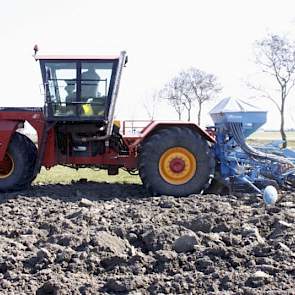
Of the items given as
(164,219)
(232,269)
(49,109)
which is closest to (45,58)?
(49,109)

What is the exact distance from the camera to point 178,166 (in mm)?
9375

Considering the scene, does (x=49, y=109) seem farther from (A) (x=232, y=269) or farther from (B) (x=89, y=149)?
(A) (x=232, y=269)

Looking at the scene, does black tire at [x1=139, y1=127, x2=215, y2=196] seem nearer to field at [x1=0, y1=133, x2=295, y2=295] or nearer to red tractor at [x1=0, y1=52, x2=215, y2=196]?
red tractor at [x1=0, y1=52, x2=215, y2=196]

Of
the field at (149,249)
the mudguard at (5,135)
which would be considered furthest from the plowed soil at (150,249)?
the mudguard at (5,135)

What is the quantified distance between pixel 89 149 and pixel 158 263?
500 centimetres

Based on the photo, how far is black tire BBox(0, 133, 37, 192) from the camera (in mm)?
9492

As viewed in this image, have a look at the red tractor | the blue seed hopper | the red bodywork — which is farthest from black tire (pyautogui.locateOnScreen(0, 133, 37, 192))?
the blue seed hopper

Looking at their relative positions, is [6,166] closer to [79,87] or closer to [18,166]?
[18,166]

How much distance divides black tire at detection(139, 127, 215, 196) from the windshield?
108 centimetres

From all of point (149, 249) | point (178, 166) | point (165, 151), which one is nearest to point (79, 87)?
point (165, 151)

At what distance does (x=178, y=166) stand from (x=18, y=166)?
2.69 metres

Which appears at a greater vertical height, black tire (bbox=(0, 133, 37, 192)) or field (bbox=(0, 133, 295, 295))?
black tire (bbox=(0, 133, 37, 192))

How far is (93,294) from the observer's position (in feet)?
14.6

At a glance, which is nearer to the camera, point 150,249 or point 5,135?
point 150,249
